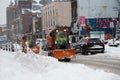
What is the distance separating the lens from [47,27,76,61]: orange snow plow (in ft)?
95.8

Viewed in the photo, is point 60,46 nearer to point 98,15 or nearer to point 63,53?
point 63,53

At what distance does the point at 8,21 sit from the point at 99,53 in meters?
141

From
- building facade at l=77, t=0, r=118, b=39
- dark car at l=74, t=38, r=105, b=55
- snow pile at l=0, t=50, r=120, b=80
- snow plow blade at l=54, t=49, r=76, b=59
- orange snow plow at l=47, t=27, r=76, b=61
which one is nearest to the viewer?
snow pile at l=0, t=50, r=120, b=80

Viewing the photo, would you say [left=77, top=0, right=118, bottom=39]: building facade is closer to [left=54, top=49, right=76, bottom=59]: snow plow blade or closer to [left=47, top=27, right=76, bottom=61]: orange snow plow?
[left=47, top=27, right=76, bottom=61]: orange snow plow

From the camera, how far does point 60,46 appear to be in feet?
98.3

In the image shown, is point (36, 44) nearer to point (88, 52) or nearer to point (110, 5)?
point (88, 52)

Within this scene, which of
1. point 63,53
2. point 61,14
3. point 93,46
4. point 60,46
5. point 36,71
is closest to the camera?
point 36,71

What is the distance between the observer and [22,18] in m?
145

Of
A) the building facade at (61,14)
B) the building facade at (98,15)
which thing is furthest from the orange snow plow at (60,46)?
the building facade at (61,14)

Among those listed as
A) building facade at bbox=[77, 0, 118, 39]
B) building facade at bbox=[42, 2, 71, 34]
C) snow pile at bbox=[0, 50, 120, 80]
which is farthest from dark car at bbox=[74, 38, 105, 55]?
building facade at bbox=[42, 2, 71, 34]

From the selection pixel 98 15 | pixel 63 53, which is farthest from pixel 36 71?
pixel 98 15

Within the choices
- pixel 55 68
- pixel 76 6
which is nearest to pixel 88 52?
pixel 55 68

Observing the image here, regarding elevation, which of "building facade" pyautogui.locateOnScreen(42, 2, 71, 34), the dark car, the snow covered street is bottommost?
the dark car

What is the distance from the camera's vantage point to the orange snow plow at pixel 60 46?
29.2 metres
